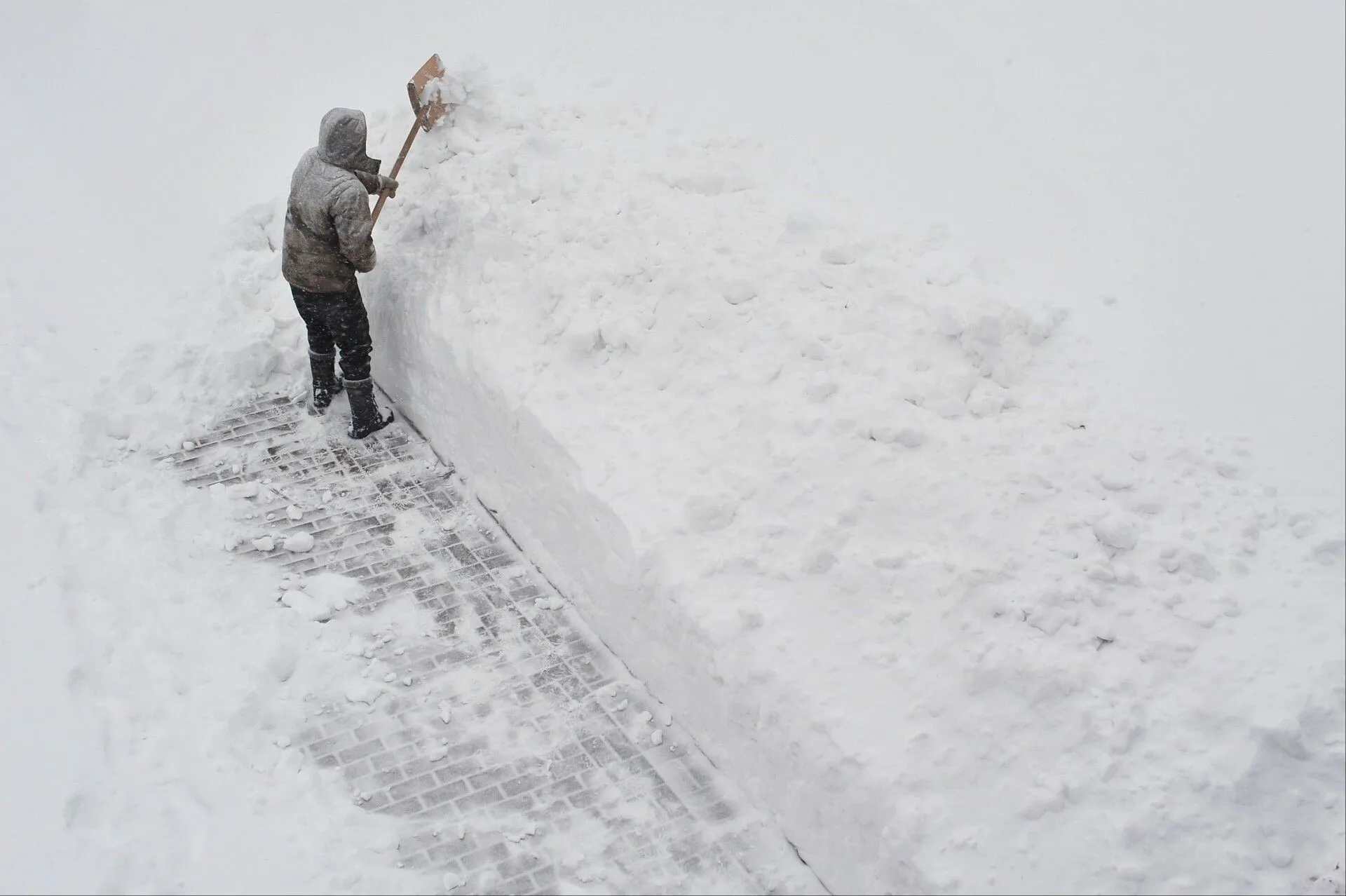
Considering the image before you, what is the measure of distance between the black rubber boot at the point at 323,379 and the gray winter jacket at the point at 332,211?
483mm

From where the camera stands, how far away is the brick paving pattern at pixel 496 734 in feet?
13.4

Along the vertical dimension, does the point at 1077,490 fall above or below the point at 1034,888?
above

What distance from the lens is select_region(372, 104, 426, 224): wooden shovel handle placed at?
6090mm

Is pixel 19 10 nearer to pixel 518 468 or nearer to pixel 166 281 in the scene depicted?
pixel 166 281

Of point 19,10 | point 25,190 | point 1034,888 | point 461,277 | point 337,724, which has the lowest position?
point 1034,888

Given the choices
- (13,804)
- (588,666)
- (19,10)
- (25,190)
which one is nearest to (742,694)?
(588,666)

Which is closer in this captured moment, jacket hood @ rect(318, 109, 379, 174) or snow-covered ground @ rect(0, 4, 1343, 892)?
snow-covered ground @ rect(0, 4, 1343, 892)

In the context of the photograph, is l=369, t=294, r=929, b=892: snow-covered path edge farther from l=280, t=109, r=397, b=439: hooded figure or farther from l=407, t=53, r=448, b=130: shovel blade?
l=407, t=53, r=448, b=130: shovel blade

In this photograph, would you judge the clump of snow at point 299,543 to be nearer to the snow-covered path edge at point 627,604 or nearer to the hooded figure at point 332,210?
the snow-covered path edge at point 627,604

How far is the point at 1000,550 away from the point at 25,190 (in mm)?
7781

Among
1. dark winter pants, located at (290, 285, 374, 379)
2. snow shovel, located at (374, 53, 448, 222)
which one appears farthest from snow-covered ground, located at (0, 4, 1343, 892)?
dark winter pants, located at (290, 285, 374, 379)

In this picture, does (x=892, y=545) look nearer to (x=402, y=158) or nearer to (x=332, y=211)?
(x=332, y=211)

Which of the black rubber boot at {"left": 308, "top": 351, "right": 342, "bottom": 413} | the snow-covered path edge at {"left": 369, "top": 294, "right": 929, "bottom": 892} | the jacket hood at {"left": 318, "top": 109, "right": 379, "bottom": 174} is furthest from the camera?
the black rubber boot at {"left": 308, "top": 351, "right": 342, "bottom": 413}

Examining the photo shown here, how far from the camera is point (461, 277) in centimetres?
601
